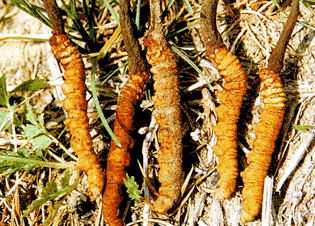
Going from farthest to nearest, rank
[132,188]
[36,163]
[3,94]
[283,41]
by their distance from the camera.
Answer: [3,94], [36,163], [132,188], [283,41]

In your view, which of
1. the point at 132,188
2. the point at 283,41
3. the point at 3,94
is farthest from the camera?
the point at 3,94

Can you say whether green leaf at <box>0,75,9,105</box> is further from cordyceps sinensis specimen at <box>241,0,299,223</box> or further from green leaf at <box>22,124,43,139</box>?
cordyceps sinensis specimen at <box>241,0,299,223</box>

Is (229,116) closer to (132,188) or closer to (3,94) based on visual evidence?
(132,188)

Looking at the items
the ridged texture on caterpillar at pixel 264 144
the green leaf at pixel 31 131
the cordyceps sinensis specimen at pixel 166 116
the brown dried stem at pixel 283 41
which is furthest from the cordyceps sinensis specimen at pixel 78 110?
the brown dried stem at pixel 283 41

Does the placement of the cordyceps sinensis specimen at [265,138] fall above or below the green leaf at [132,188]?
above

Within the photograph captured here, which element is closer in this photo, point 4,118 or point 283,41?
point 283,41

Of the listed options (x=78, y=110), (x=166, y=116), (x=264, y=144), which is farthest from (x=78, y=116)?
(x=264, y=144)

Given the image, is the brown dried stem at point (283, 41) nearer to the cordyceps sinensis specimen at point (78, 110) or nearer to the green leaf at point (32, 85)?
the cordyceps sinensis specimen at point (78, 110)
